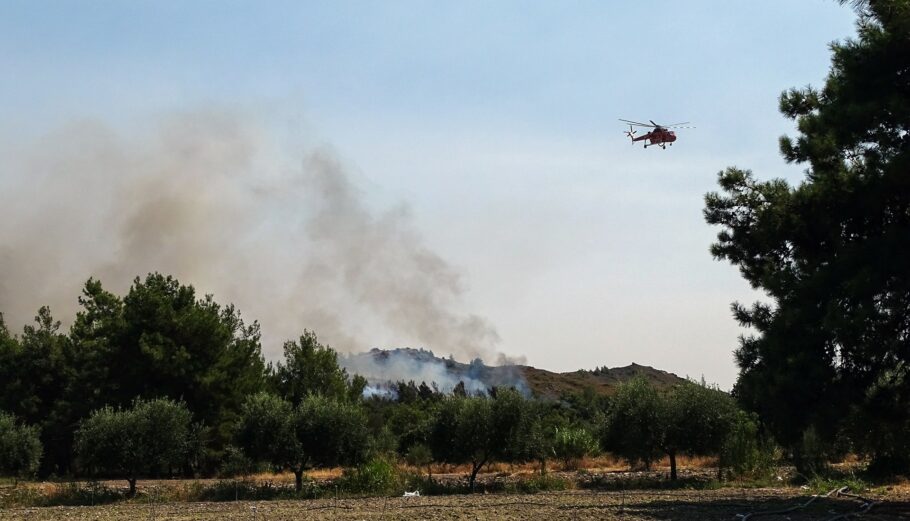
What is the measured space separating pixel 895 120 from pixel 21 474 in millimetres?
48868

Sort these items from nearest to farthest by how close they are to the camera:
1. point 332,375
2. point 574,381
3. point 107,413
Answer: point 107,413, point 332,375, point 574,381

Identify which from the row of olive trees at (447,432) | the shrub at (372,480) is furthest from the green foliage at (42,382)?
the shrub at (372,480)

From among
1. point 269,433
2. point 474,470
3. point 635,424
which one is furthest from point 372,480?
point 635,424

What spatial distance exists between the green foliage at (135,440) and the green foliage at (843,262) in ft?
89.2

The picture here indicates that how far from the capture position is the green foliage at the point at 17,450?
48.5 metres

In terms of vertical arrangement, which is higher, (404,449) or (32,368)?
(32,368)

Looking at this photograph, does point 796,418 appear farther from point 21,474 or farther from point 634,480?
point 21,474

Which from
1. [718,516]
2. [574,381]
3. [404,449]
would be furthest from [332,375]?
[574,381]

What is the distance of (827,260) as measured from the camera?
77.3ft

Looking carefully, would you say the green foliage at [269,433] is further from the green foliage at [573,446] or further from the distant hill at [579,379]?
the distant hill at [579,379]

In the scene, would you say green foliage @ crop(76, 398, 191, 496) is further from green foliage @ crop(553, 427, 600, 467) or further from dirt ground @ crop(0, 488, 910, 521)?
green foliage @ crop(553, 427, 600, 467)

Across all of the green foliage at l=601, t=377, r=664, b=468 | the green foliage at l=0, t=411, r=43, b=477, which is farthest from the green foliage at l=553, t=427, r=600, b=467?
the green foliage at l=0, t=411, r=43, b=477

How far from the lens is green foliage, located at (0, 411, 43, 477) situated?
48469mm

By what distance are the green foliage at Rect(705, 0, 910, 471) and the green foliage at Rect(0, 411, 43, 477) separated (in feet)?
136
